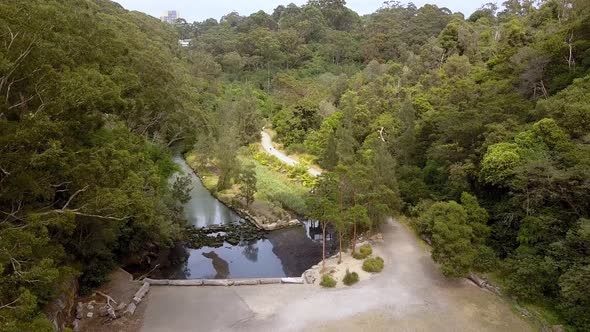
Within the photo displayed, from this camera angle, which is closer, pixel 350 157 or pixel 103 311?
pixel 103 311

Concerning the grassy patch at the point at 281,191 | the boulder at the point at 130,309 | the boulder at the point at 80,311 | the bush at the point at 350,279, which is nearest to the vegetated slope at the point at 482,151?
the bush at the point at 350,279

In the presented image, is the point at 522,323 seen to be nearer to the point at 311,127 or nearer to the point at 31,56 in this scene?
the point at 31,56

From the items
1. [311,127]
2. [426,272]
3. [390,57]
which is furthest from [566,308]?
[390,57]

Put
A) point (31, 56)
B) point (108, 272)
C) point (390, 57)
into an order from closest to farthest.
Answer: point (31, 56) < point (108, 272) < point (390, 57)

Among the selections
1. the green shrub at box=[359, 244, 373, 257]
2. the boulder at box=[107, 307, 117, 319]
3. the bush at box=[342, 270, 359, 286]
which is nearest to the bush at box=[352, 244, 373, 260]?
the green shrub at box=[359, 244, 373, 257]

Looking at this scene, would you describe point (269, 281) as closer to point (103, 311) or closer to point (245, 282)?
point (245, 282)

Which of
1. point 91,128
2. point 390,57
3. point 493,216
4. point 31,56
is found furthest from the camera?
point 390,57

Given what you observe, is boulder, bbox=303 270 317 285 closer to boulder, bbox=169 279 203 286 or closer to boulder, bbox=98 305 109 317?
boulder, bbox=169 279 203 286

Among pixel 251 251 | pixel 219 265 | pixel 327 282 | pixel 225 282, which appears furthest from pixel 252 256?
pixel 327 282
